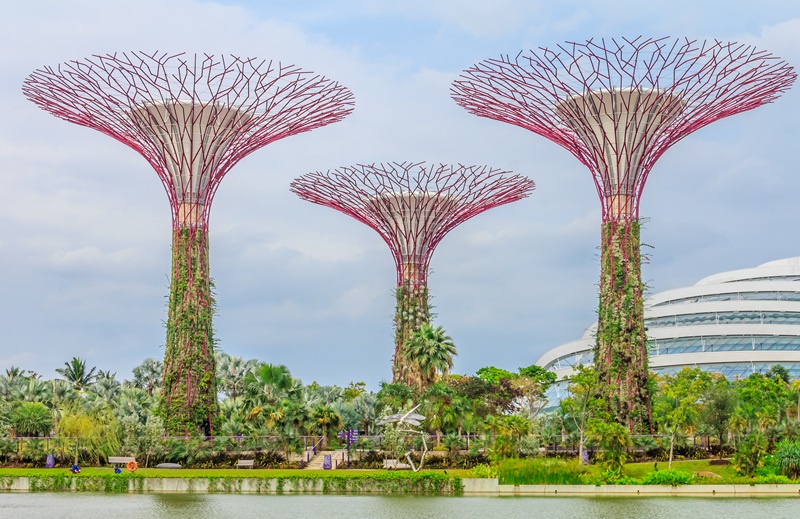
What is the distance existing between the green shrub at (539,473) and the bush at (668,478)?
2259 millimetres

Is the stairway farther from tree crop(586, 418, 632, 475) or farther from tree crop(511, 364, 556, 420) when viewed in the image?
tree crop(511, 364, 556, 420)

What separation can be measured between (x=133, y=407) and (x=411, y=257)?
60.5 feet

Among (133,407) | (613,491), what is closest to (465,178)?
(133,407)

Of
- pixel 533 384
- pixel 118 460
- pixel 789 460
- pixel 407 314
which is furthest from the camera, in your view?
pixel 533 384

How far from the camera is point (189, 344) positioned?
54500 millimetres

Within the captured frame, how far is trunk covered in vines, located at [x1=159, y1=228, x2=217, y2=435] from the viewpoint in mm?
53875

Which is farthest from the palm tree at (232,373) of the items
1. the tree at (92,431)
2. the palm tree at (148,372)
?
the tree at (92,431)

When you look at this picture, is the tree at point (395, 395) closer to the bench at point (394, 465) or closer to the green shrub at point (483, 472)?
the bench at point (394, 465)

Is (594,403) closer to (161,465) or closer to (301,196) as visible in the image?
(161,465)

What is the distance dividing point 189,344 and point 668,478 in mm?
23372

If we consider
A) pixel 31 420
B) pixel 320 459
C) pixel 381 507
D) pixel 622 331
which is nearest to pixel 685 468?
pixel 622 331

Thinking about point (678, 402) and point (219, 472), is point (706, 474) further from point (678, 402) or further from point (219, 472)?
point (219, 472)

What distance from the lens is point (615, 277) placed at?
5225cm

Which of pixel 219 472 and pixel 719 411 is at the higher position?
pixel 719 411
